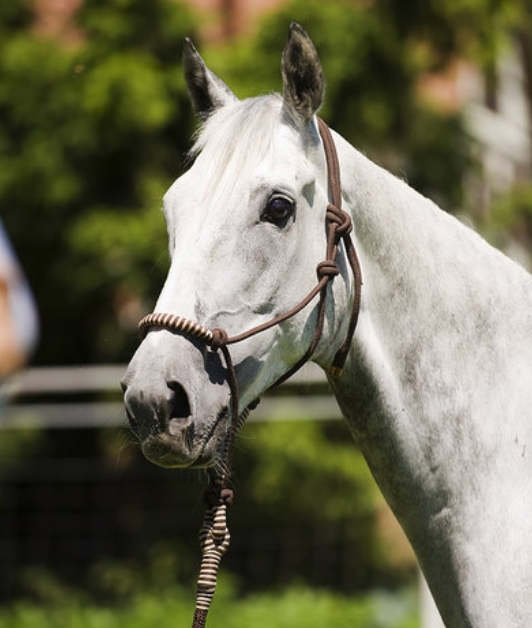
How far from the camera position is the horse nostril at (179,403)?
8.71 feet

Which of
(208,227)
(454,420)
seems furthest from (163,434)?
(454,420)

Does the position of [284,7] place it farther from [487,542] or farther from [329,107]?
[487,542]

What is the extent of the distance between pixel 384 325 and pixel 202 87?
0.78 m

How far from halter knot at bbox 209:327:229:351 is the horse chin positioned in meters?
0.14

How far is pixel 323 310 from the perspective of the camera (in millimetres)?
2918

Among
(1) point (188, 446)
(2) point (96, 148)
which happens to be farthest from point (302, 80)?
(2) point (96, 148)

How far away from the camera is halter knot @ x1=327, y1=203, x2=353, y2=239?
2.95 meters

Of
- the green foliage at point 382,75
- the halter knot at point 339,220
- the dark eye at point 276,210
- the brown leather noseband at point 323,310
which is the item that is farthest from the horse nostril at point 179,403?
the green foliage at point 382,75

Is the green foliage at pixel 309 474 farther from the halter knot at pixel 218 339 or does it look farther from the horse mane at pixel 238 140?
the halter knot at pixel 218 339

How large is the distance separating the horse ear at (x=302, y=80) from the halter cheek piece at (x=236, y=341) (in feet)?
0.24

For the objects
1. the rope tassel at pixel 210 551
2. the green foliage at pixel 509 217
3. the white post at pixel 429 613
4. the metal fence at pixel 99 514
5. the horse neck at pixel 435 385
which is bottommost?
the metal fence at pixel 99 514

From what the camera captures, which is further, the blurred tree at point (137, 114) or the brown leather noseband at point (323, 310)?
the blurred tree at point (137, 114)

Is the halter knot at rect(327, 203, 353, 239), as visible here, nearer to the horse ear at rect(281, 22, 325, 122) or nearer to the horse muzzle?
the horse ear at rect(281, 22, 325, 122)

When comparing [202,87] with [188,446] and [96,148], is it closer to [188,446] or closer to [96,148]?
[188,446]
